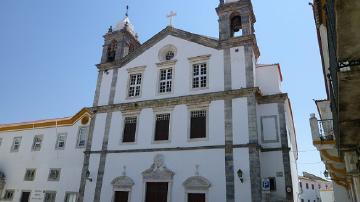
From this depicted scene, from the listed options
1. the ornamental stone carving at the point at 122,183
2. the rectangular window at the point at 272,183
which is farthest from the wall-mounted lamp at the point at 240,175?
the ornamental stone carving at the point at 122,183

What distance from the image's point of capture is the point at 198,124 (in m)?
17.7

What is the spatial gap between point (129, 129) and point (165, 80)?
4120 mm

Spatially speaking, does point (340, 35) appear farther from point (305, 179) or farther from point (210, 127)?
point (305, 179)

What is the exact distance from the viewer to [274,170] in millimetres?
16266

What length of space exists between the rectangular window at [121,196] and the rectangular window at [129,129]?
324 centimetres

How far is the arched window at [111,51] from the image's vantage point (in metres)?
24.0

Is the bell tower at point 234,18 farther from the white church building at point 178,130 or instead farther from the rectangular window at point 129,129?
the rectangular window at point 129,129

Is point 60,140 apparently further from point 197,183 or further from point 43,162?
point 197,183

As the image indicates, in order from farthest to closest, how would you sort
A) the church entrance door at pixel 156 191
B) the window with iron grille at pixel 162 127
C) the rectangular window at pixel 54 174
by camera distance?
the rectangular window at pixel 54 174 → the window with iron grille at pixel 162 127 → the church entrance door at pixel 156 191

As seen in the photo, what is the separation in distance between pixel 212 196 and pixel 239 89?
6213 millimetres

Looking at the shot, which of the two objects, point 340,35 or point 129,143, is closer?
point 340,35

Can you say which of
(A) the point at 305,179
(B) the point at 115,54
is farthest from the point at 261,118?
(A) the point at 305,179

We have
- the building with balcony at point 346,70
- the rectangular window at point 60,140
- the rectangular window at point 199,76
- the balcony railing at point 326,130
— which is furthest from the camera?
the rectangular window at point 60,140

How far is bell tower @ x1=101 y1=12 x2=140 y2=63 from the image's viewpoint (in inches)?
925
